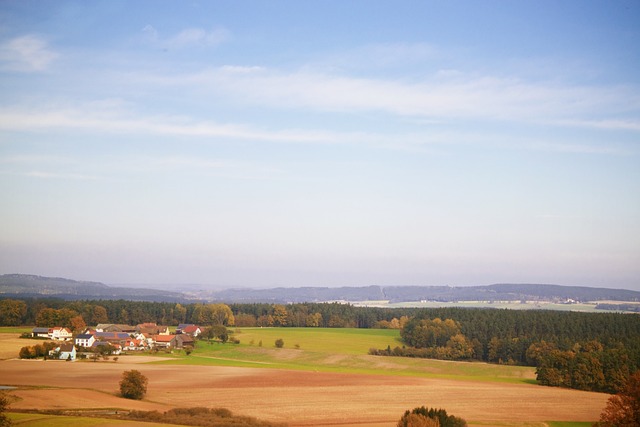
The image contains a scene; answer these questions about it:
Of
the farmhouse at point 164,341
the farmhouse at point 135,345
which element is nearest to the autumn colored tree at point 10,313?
the farmhouse at point 164,341

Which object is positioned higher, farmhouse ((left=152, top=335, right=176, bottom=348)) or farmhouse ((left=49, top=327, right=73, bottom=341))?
farmhouse ((left=49, top=327, right=73, bottom=341))

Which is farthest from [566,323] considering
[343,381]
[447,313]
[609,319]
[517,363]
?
[343,381]

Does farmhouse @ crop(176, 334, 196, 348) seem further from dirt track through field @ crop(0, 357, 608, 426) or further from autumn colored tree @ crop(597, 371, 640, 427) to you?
autumn colored tree @ crop(597, 371, 640, 427)

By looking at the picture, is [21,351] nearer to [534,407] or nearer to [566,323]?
[534,407]

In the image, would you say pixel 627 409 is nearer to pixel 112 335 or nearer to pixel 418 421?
pixel 418 421

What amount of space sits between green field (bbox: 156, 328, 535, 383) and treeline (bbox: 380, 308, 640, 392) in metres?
4.69

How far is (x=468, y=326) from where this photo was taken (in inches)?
4299

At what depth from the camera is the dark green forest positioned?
72.3 m

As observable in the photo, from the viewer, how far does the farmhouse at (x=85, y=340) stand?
96.5 meters

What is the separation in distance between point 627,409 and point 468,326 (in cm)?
7065

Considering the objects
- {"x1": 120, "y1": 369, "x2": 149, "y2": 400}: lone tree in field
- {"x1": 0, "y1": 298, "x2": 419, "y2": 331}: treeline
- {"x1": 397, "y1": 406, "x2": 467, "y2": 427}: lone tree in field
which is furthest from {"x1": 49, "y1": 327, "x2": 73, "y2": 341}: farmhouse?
{"x1": 397, "y1": 406, "x2": 467, "y2": 427}: lone tree in field

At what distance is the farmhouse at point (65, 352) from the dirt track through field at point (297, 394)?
531cm

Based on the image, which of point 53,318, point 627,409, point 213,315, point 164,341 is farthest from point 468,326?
point 53,318

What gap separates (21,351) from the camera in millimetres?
80812
